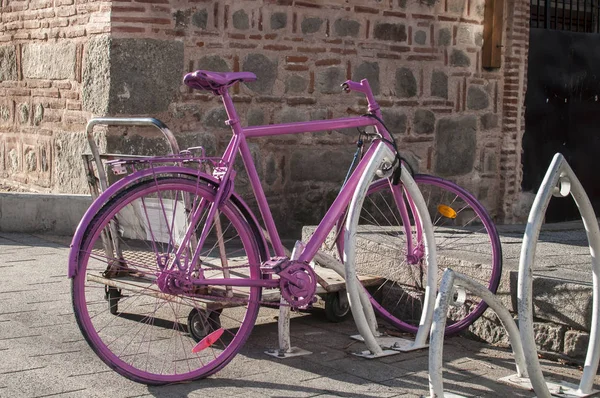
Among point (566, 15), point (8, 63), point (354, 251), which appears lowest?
point (354, 251)

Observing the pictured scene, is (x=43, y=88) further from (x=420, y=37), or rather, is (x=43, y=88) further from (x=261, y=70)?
(x=420, y=37)

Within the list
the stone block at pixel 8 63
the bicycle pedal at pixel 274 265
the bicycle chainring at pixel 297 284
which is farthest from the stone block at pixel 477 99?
the bicycle pedal at pixel 274 265

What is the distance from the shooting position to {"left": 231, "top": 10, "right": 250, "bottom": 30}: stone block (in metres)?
7.74

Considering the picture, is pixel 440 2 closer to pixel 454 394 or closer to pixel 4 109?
pixel 4 109

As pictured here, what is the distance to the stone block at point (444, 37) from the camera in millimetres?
8969

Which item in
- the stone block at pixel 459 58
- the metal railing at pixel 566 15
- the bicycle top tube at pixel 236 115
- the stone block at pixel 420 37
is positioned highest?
the metal railing at pixel 566 15

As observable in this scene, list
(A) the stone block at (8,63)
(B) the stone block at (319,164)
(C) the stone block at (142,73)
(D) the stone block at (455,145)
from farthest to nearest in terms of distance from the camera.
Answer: (D) the stone block at (455,145), (A) the stone block at (8,63), (B) the stone block at (319,164), (C) the stone block at (142,73)

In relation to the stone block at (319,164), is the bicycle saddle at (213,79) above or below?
above

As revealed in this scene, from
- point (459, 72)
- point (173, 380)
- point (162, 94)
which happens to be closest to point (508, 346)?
point (173, 380)

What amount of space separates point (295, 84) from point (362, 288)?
3836mm

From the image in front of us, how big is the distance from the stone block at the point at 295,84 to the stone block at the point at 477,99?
1911 millimetres

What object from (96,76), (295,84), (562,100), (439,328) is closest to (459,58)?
(562,100)

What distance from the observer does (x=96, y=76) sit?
7582 mm

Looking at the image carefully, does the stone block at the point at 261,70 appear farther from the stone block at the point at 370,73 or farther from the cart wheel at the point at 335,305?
the cart wheel at the point at 335,305
